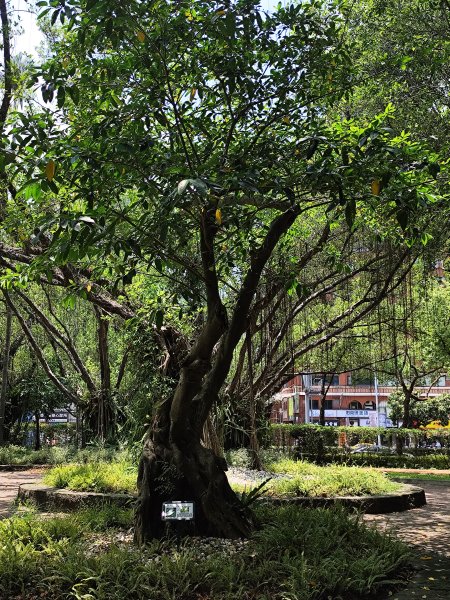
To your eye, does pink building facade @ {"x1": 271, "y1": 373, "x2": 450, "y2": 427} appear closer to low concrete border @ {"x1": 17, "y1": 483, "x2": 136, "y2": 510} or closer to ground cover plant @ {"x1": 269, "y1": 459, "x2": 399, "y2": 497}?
ground cover plant @ {"x1": 269, "y1": 459, "x2": 399, "y2": 497}

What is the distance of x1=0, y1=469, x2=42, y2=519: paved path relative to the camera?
9769mm

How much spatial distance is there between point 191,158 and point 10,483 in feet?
36.7

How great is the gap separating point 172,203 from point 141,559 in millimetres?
3169

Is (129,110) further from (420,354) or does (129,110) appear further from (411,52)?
(420,354)

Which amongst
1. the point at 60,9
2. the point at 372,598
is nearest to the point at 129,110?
the point at 60,9

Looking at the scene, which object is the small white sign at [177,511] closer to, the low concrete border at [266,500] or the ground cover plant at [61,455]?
the low concrete border at [266,500]

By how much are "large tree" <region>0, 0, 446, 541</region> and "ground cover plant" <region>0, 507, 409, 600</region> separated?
507mm

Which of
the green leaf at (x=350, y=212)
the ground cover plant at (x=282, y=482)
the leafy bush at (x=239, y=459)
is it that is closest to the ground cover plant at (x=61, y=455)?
the ground cover plant at (x=282, y=482)

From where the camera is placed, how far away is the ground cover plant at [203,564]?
4438 mm

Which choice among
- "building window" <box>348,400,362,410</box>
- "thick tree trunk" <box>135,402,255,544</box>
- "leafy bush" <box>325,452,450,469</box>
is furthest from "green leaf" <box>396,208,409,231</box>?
"building window" <box>348,400,362,410</box>

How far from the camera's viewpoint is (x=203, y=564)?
4.75 m

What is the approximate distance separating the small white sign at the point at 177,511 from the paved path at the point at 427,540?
76.0 inches

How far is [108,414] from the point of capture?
54.6ft

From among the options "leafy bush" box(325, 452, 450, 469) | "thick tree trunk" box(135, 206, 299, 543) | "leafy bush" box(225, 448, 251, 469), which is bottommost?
"leafy bush" box(325, 452, 450, 469)
